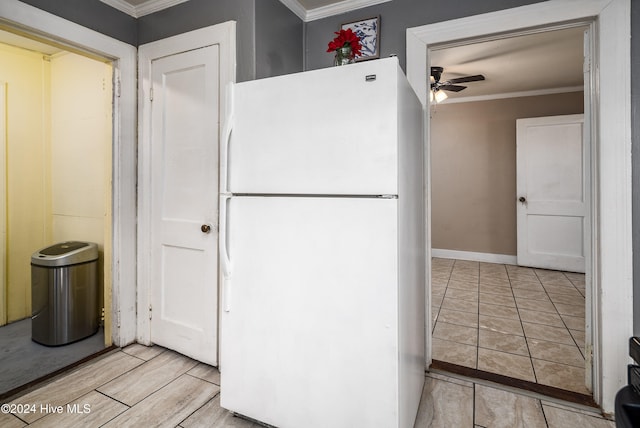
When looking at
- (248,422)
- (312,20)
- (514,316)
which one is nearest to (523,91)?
(514,316)

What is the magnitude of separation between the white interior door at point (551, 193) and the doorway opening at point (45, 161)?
5.00m

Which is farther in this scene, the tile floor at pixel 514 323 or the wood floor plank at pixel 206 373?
the tile floor at pixel 514 323

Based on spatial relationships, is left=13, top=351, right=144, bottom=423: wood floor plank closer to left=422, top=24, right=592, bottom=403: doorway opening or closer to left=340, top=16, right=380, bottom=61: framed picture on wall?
left=422, top=24, right=592, bottom=403: doorway opening

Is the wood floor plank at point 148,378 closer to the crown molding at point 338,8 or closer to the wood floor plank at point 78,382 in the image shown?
the wood floor plank at point 78,382

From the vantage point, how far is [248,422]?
164 cm

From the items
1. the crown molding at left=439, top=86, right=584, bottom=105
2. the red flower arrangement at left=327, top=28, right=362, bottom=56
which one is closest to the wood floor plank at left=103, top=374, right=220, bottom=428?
the red flower arrangement at left=327, top=28, right=362, bottom=56

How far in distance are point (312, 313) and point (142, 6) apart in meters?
2.40

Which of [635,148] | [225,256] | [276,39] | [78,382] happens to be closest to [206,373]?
[78,382]

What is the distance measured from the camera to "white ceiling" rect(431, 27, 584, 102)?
315cm

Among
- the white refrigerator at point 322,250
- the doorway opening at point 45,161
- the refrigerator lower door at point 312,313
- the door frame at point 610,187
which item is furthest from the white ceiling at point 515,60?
the refrigerator lower door at point 312,313

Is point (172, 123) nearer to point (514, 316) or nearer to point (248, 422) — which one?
point (248, 422)

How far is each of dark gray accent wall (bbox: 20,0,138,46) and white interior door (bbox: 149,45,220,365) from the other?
0.30 m

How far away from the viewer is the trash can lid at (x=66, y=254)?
7.97ft

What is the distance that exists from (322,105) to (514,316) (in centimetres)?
274
